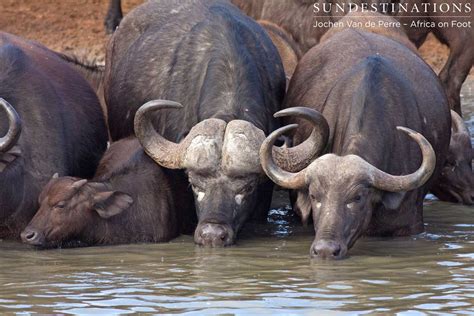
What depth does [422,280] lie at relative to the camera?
1074 cm

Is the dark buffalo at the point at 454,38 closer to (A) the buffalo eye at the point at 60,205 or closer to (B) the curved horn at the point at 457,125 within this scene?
(B) the curved horn at the point at 457,125

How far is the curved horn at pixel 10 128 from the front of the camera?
12.3 metres

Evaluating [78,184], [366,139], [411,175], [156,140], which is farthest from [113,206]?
[411,175]

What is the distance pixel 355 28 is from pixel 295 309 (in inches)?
216

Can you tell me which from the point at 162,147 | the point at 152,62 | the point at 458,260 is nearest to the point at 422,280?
the point at 458,260

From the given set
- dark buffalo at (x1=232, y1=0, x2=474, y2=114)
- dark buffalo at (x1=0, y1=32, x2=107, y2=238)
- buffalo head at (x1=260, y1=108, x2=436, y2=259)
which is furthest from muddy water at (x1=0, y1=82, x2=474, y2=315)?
dark buffalo at (x1=232, y1=0, x2=474, y2=114)

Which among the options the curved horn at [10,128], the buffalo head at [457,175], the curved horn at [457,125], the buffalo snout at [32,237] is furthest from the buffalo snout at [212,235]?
the curved horn at [457,125]

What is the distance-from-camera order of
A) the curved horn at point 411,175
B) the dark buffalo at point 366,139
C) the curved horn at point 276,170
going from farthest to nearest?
1. the curved horn at point 276,170
2. the curved horn at point 411,175
3. the dark buffalo at point 366,139

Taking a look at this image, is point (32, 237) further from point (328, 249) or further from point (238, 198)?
point (328, 249)

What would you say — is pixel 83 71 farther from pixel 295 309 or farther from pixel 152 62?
pixel 295 309

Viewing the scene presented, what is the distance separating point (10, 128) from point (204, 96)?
179cm

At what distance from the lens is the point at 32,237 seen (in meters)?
12.0

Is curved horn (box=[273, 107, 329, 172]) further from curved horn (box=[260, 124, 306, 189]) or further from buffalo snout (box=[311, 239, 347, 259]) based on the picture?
buffalo snout (box=[311, 239, 347, 259])

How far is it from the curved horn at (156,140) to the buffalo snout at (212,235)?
2.34ft
